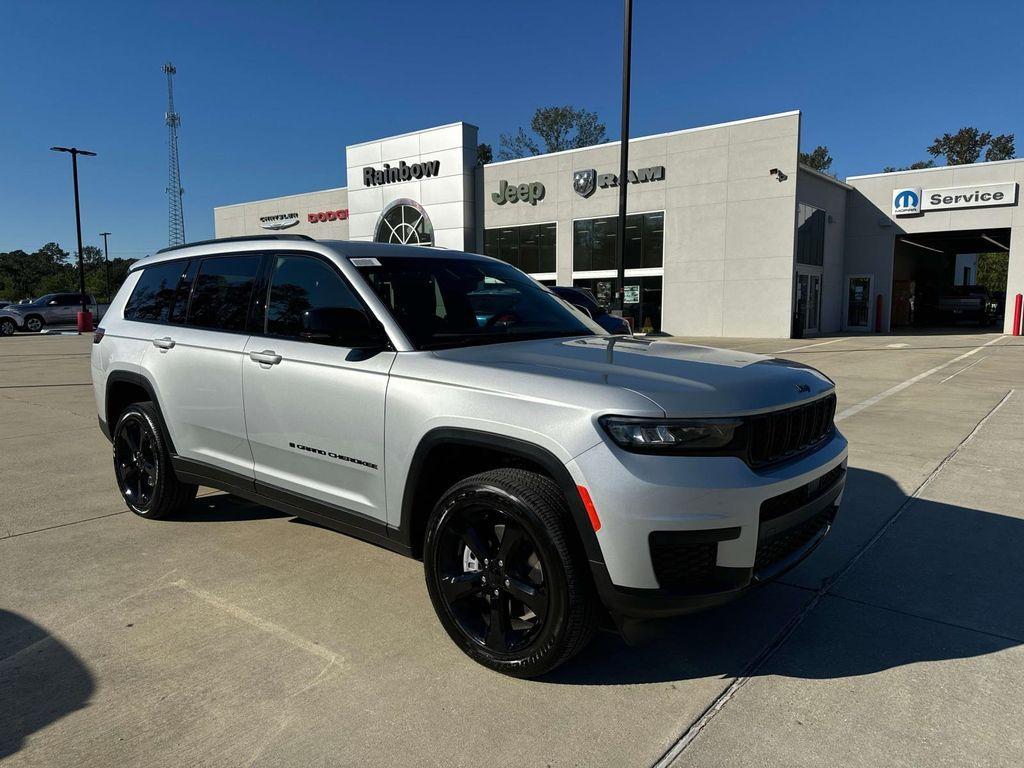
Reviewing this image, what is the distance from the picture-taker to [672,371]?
2.78 metres

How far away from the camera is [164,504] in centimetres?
448

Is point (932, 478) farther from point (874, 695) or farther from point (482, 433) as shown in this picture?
point (482, 433)

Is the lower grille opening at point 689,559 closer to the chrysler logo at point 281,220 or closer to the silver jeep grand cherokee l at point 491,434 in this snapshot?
the silver jeep grand cherokee l at point 491,434

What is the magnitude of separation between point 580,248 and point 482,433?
2741cm

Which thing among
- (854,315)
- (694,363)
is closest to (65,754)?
(694,363)

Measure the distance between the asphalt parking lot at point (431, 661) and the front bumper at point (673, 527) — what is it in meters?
0.22

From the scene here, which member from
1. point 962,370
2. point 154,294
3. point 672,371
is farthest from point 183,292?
point 962,370

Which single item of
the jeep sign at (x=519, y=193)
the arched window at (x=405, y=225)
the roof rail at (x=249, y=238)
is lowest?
the roof rail at (x=249, y=238)

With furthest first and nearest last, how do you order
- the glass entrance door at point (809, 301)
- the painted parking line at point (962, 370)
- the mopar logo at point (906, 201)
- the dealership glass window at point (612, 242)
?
the mopar logo at point (906, 201), the dealership glass window at point (612, 242), the glass entrance door at point (809, 301), the painted parking line at point (962, 370)

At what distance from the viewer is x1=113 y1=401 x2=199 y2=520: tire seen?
4387 mm

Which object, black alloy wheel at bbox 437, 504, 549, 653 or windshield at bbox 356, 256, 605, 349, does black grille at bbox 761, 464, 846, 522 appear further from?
windshield at bbox 356, 256, 605, 349

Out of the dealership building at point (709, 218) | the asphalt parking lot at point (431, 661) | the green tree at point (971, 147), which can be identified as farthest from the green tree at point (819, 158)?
the asphalt parking lot at point (431, 661)

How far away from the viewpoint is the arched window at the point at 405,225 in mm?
33719

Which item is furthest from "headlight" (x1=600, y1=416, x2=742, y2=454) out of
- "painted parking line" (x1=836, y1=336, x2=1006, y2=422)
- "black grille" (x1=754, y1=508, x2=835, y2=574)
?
"painted parking line" (x1=836, y1=336, x2=1006, y2=422)
